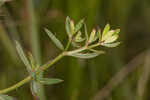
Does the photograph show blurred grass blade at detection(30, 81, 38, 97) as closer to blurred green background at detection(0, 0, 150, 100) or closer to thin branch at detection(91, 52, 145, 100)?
blurred green background at detection(0, 0, 150, 100)

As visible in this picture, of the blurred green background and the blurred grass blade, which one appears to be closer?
the blurred grass blade

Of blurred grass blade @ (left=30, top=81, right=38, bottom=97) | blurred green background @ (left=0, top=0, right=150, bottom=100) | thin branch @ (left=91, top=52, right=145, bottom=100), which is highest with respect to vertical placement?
blurred grass blade @ (left=30, top=81, right=38, bottom=97)

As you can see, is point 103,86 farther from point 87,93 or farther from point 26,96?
point 26,96

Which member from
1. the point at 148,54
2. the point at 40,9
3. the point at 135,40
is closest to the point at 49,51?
the point at 40,9

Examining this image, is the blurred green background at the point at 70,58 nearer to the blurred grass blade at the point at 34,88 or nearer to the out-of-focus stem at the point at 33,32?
the out-of-focus stem at the point at 33,32

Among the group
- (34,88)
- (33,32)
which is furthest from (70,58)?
(34,88)

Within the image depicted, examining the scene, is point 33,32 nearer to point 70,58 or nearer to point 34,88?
point 70,58

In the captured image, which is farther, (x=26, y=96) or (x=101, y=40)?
(x=26, y=96)

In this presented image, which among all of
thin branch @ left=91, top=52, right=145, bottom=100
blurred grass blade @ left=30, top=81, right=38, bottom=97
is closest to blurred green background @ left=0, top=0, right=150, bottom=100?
thin branch @ left=91, top=52, right=145, bottom=100
